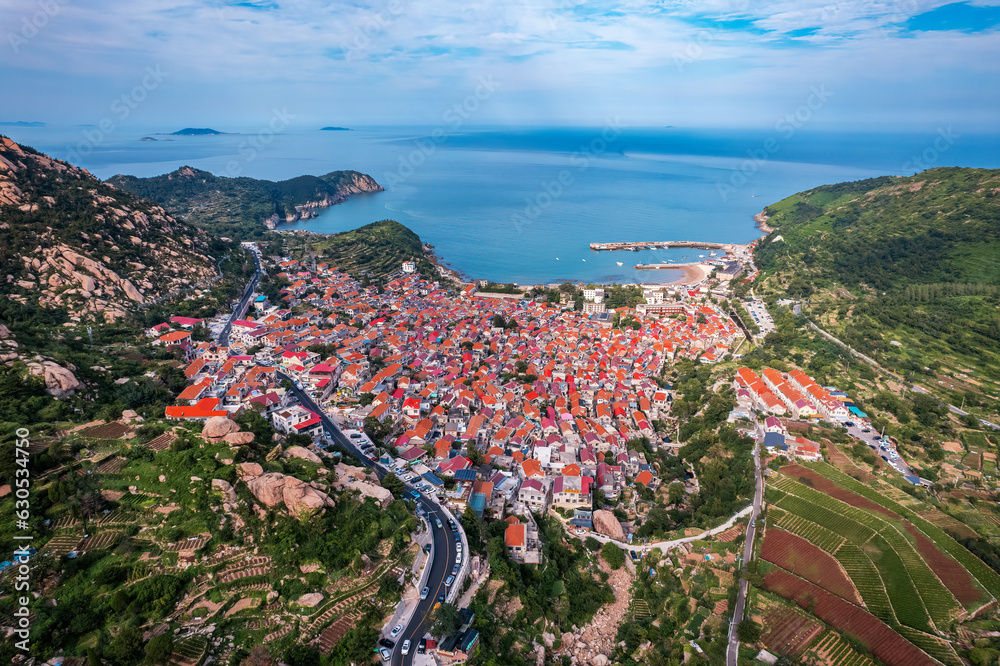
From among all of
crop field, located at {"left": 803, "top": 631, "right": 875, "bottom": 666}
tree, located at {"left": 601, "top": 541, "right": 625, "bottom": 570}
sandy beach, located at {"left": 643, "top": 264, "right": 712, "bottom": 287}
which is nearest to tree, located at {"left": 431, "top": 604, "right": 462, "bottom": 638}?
tree, located at {"left": 601, "top": 541, "right": 625, "bottom": 570}

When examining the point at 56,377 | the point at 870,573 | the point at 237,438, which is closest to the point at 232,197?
the point at 56,377

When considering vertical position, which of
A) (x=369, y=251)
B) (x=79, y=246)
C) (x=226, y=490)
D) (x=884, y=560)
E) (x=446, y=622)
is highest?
(x=79, y=246)

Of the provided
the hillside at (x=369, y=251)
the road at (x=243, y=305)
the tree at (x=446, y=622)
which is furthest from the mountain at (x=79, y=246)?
the tree at (x=446, y=622)

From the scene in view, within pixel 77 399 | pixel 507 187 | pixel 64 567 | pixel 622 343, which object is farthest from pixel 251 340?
pixel 507 187

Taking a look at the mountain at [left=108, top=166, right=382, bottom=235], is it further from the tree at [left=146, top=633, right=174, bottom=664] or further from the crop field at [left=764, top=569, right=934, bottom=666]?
the crop field at [left=764, top=569, right=934, bottom=666]

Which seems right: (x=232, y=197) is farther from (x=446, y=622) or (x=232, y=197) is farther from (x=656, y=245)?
(x=446, y=622)

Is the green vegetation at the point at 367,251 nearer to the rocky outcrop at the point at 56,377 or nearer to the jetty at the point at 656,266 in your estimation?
the jetty at the point at 656,266
